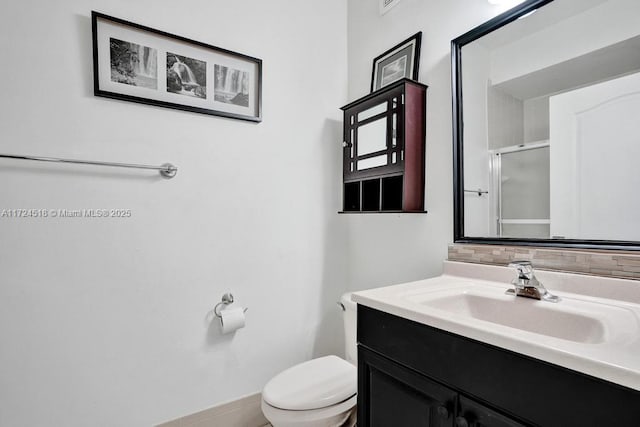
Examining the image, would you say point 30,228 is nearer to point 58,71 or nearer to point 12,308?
point 12,308

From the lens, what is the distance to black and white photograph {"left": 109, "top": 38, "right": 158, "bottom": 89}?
1.25m

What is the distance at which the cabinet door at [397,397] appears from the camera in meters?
0.72

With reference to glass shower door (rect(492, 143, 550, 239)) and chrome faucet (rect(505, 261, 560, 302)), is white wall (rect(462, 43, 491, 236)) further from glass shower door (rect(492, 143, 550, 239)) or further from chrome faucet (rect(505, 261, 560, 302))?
chrome faucet (rect(505, 261, 560, 302))

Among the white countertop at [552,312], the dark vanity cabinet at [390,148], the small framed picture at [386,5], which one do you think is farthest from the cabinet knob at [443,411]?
the small framed picture at [386,5]

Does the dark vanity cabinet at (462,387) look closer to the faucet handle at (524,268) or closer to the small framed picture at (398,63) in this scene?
the faucet handle at (524,268)

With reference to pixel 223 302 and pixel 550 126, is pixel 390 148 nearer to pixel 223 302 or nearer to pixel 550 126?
pixel 550 126

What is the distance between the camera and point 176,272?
4.50 ft

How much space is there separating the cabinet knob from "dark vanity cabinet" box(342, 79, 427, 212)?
78 centimetres

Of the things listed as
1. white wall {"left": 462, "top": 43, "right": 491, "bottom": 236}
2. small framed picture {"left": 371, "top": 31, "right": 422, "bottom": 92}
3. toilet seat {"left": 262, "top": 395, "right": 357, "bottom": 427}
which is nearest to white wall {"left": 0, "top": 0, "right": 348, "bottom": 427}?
small framed picture {"left": 371, "top": 31, "right": 422, "bottom": 92}

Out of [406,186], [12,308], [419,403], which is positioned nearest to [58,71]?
[12,308]

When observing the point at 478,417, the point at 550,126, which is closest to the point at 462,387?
the point at 478,417

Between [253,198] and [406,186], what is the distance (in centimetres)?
73

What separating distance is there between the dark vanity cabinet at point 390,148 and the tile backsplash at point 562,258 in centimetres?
31

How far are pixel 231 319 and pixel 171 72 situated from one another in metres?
1.11
